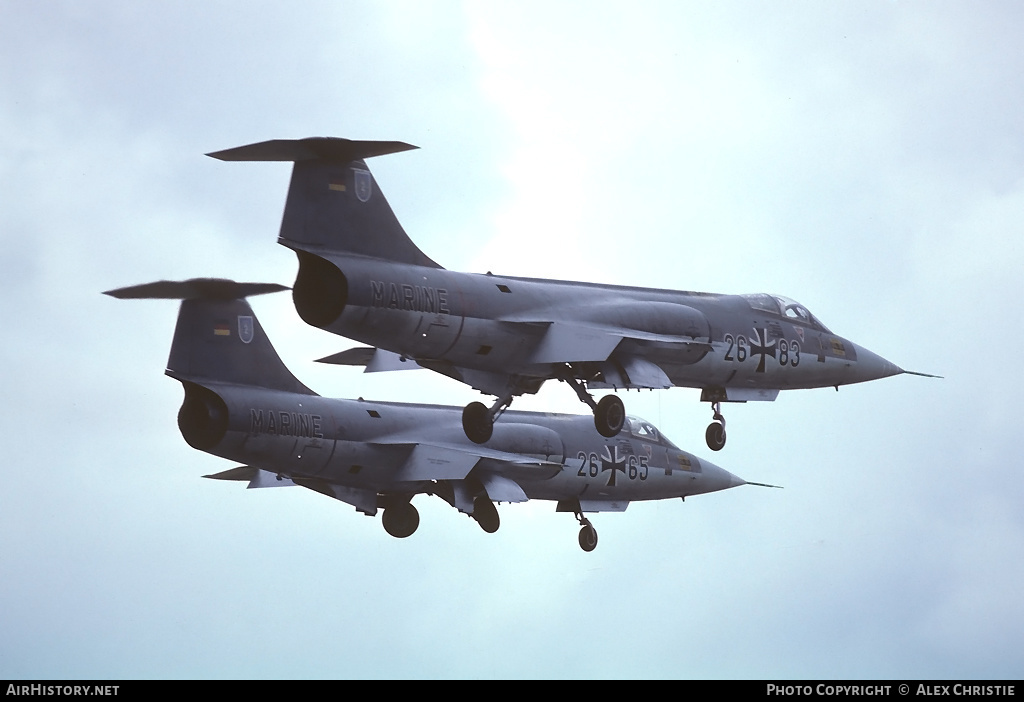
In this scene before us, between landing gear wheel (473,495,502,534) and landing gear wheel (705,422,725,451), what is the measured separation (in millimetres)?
6480

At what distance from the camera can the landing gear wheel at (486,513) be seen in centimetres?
4472

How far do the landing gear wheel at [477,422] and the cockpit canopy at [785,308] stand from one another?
23.7 ft

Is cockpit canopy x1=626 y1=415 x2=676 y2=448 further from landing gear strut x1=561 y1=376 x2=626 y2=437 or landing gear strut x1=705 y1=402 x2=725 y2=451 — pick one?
landing gear strut x1=561 y1=376 x2=626 y2=437

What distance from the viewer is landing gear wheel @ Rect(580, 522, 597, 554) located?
4772 cm

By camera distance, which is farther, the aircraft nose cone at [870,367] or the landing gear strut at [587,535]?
the landing gear strut at [587,535]

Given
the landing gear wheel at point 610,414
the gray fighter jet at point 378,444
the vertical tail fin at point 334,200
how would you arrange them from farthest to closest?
the gray fighter jet at point 378,444 < the landing gear wheel at point 610,414 < the vertical tail fin at point 334,200

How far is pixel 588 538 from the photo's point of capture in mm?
47875

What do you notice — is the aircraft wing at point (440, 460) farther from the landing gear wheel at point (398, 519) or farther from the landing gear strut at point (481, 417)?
the landing gear strut at point (481, 417)

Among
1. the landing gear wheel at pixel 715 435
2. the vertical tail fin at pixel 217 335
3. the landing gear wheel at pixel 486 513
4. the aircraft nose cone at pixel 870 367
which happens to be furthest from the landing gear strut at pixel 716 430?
the vertical tail fin at pixel 217 335

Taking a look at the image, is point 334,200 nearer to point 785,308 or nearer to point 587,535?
point 785,308

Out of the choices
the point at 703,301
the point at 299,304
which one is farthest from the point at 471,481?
the point at 299,304

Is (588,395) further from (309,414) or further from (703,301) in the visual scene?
(309,414)
